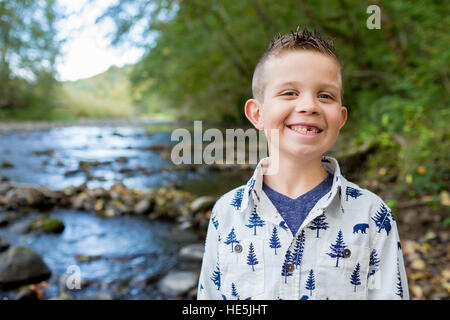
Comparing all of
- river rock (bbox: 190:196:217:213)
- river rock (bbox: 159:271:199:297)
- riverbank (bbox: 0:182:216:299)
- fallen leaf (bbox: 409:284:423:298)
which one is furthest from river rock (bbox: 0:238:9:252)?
fallen leaf (bbox: 409:284:423:298)

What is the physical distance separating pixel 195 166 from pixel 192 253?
4167mm

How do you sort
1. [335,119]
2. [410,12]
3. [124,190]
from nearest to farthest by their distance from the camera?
[335,119] → [410,12] → [124,190]

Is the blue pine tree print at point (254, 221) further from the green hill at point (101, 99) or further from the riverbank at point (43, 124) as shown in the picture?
the green hill at point (101, 99)

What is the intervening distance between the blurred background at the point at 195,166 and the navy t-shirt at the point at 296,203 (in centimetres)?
123

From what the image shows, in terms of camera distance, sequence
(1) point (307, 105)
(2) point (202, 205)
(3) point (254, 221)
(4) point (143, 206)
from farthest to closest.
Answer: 1. (4) point (143, 206)
2. (2) point (202, 205)
3. (3) point (254, 221)
4. (1) point (307, 105)

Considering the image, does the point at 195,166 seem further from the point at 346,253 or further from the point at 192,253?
the point at 346,253

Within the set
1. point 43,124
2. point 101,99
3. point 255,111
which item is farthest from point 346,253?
point 101,99

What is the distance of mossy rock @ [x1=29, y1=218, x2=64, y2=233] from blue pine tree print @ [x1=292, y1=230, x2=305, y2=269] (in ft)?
11.3

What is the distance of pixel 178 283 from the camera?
2574 millimetres

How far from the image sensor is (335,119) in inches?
37.0

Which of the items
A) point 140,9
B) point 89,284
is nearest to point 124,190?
point 89,284

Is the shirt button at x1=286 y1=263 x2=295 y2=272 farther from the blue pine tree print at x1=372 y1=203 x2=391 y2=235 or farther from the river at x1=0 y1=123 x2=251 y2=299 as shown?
the river at x1=0 y1=123 x2=251 y2=299

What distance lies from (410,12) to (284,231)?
4.81m
